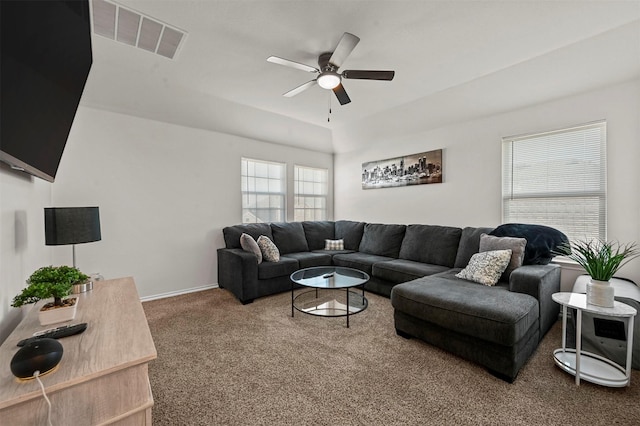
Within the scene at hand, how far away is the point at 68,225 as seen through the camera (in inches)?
85.8

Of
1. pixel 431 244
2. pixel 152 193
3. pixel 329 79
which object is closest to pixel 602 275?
pixel 431 244

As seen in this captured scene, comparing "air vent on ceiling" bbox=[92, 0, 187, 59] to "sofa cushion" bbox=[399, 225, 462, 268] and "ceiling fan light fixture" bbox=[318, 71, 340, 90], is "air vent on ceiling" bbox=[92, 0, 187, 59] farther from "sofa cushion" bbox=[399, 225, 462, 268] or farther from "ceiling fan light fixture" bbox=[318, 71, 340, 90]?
"sofa cushion" bbox=[399, 225, 462, 268]

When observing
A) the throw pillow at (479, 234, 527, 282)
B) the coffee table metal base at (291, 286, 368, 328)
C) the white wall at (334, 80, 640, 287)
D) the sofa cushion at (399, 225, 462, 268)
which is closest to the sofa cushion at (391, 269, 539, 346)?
the throw pillow at (479, 234, 527, 282)

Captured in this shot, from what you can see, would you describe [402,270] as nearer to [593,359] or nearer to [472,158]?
[593,359]

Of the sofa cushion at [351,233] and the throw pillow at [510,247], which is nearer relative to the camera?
the throw pillow at [510,247]

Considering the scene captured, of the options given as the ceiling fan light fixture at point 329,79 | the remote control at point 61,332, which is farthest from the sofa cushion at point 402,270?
the remote control at point 61,332

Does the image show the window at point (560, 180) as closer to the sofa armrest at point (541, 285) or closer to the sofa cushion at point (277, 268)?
the sofa armrest at point (541, 285)

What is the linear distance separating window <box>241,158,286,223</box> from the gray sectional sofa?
445 millimetres

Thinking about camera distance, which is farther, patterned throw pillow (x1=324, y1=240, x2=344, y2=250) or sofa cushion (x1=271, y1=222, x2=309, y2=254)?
patterned throw pillow (x1=324, y1=240, x2=344, y2=250)

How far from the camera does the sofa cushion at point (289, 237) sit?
4.35 meters

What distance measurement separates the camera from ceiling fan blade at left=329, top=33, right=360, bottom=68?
2.02 m

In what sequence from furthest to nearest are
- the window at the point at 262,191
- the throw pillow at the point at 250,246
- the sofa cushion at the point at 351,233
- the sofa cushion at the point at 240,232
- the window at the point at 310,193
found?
1. the window at the point at 310,193
2. the sofa cushion at the point at 351,233
3. the window at the point at 262,191
4. the sofa cushion at the point at 240,232
5. the throw pillow at the point at 250,246

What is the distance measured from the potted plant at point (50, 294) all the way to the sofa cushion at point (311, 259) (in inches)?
107

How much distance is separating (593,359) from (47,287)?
352cm
